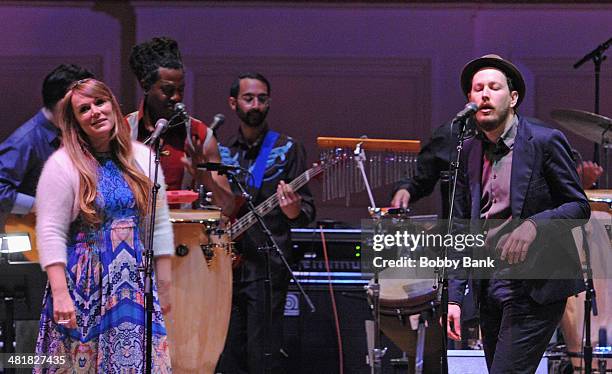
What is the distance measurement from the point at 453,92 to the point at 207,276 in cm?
283

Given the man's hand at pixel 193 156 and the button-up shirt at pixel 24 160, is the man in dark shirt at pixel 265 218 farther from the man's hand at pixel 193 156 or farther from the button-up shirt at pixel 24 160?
the button-up shirt at pixel 24 160

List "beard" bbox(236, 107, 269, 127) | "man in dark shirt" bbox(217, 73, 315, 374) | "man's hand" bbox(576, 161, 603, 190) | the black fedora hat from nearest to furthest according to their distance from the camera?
the black fedora hat
"man in dark shirt" bbox(217, 73, 315, 374)
"beard" bbox(236, 107, 269, 127)
"man's hand" bbox(576, 161, 603, 190)

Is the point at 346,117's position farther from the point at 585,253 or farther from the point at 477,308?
the point at 477,308

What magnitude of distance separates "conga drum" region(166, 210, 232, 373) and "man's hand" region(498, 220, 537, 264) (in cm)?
181

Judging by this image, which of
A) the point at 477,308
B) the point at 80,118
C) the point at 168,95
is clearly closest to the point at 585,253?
the point at 477,308

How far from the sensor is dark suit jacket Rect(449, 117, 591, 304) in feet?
14.8

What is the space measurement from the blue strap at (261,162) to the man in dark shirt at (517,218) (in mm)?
1900

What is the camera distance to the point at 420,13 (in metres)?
7.75

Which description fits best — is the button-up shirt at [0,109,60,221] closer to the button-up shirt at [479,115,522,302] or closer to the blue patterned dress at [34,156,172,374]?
the blue patterned dress at [34,156,172,374]

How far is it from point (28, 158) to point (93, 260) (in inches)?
66.6

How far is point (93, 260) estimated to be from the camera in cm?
447

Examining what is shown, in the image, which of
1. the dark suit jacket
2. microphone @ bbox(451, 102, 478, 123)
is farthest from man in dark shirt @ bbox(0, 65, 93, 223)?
the dark suit jacket

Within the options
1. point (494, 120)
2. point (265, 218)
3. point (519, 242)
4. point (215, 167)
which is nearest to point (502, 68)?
point (494, 120)

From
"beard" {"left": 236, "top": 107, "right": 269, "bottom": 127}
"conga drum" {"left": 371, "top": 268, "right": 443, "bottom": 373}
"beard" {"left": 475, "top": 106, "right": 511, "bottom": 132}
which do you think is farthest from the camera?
"beard" {"left": 236, "top": 107, "right": 269, "bottom": 127}
